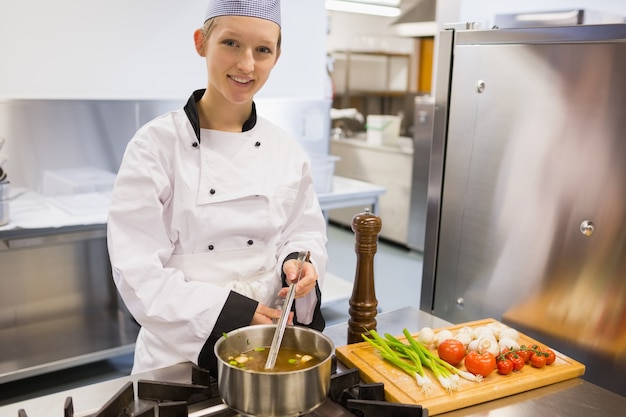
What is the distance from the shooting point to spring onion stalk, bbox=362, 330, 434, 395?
1054mm

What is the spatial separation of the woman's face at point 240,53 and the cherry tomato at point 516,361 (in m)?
0.75

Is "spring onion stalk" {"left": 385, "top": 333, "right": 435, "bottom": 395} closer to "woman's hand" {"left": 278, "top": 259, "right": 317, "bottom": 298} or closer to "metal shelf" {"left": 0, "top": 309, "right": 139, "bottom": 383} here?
"woman's hand" {"left": 278, "top": 259, "right": 317, "bottom": 298}

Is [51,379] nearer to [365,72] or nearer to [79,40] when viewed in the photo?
[79,40]

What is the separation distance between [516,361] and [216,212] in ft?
2.21

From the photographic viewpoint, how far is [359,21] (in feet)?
29.2

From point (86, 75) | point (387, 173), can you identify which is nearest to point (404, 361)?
point (86, 75)

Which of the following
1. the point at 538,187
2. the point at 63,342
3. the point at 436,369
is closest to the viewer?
the point at 436,369

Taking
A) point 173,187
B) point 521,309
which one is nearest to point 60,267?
point 173,187

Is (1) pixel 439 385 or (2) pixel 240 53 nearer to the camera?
(1) pixel 439 385

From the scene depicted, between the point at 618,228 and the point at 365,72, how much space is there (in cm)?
796

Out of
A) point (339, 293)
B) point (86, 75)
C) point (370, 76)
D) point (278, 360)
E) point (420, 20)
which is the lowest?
point (339, 293)

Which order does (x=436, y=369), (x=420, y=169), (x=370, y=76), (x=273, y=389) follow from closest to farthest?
(x=273, y=389), (x=436, y=369), (x=420, y=169), (x=370, y=76)

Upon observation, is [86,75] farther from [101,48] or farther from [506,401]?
[506,401]

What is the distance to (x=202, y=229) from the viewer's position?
4.11 ft
